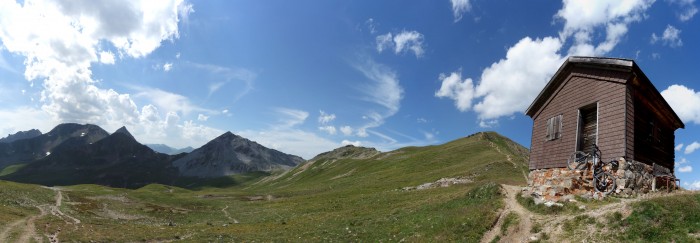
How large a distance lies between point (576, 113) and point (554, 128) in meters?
2.71

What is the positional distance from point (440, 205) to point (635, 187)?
15.7m

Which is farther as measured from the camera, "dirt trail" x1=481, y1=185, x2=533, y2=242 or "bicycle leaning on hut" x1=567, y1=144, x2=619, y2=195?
"bicycle leaning on hut" x1=567, y1=144, x2=619, y2=195

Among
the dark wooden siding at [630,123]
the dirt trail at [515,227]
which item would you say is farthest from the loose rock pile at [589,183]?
the dirt trail at [515,227]

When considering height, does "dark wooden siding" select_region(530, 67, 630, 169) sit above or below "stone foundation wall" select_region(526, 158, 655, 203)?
above

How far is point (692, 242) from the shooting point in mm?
15461

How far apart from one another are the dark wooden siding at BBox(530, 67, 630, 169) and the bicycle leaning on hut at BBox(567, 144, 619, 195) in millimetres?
489

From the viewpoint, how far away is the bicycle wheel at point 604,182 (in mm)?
25161

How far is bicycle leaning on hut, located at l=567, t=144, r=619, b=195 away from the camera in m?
25.5

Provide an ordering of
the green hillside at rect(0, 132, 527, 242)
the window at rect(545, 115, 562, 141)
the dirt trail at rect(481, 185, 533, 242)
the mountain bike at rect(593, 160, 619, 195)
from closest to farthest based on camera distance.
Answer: the dirt trail at rect(481, 185, 533, 242)
the mountain bike at rect(593, 160, 619, 195)
the green hillside at rect(0, 132, 527, 242)
the window at rect(545, 115, 562, 141)

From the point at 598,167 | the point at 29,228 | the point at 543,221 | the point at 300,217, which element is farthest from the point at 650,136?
the point at 29,228

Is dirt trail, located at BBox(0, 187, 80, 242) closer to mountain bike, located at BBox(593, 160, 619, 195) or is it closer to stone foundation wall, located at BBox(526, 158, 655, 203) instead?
stone foundation wall, located at BBox(526, 158, 655, 203)

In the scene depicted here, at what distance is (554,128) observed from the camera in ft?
107

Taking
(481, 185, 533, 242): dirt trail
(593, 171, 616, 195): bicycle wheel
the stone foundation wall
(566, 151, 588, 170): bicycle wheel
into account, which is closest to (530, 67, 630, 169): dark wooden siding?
(566, 151, 588, 170): bicycle wheel

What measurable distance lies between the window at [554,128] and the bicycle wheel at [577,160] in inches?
109
